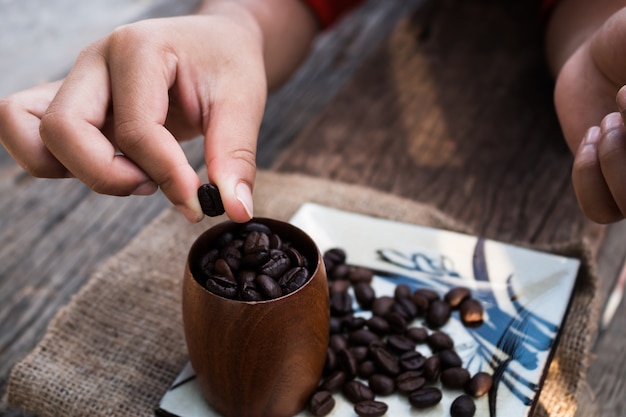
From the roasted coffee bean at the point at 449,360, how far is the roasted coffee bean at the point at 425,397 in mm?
58

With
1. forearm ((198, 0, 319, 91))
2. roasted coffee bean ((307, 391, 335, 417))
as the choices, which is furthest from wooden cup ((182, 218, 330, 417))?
forearm ((198, 0, 319, 91))

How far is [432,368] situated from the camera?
0.94 metres

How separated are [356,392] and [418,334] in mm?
148

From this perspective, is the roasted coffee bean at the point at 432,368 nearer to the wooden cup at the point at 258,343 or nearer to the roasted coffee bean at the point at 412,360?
the roasted coffee bean at the point at 412,360

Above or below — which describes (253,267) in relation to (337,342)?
above

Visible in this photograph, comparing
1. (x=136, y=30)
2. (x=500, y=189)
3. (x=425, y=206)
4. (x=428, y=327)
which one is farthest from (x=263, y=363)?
(x=500, y=189)

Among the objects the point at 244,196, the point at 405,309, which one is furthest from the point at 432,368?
the point at 244,196

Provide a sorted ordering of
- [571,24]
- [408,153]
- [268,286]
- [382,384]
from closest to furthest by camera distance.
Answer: [268,286] < [382,384] < [571,24] < [408,153]

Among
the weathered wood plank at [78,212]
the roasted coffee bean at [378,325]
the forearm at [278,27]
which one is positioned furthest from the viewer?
the forearm at [278,27]

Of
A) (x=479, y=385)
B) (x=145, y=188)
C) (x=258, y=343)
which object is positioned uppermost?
(x=145, y=188)

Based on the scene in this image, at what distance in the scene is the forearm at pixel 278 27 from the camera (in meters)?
1.42

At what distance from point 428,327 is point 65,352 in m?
0.57

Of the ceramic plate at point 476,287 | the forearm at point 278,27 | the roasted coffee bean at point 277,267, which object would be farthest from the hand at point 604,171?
the forearm at point 278,27

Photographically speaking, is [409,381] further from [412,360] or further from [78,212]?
[78,212]
